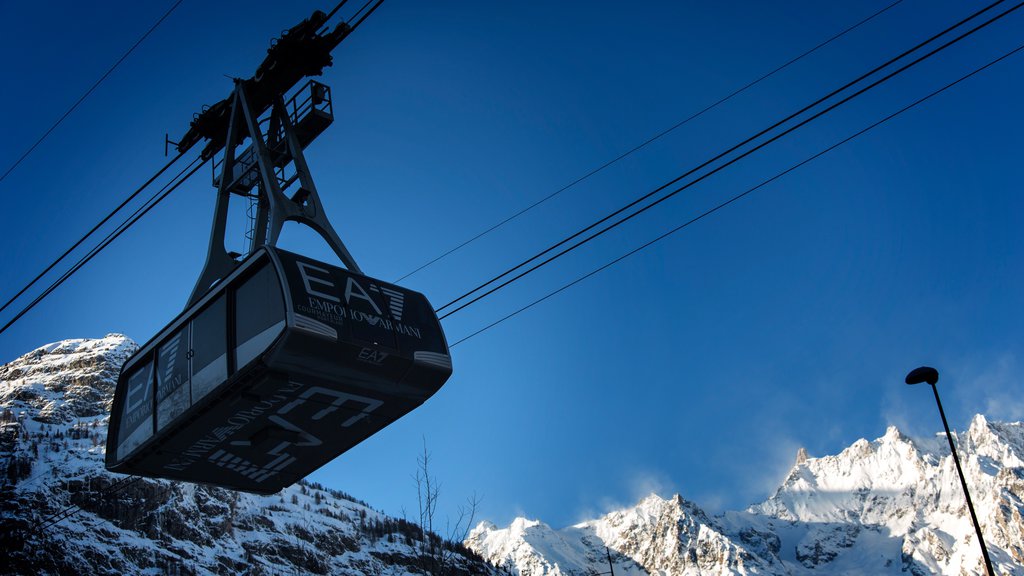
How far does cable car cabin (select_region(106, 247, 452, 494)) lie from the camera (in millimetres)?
13375

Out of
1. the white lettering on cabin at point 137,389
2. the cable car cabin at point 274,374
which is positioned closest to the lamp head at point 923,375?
the cable car cabin at point 274,374

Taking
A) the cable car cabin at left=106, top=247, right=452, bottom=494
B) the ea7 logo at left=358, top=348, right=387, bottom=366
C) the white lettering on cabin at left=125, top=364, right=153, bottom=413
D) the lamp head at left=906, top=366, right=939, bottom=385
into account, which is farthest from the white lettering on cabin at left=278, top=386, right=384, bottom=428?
the lamp head at left=906, top=366, right=939, bottom=385

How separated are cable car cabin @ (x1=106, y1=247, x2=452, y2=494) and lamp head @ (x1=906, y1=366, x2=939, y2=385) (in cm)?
1220

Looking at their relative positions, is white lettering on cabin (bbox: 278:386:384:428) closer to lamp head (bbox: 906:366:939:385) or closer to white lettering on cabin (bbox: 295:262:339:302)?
white lettering on cabin (bbox: 295:262:339:302)

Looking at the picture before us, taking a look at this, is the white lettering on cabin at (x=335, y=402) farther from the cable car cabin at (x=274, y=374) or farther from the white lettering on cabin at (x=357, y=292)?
the white lettering on cabin at (x=357, y=292)

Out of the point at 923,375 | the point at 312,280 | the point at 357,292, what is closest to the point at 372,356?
the point at 357,292

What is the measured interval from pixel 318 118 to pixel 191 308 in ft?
16.9

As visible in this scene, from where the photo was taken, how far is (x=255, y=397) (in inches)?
550

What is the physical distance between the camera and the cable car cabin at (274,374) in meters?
13.4

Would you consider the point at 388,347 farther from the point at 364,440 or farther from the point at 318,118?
the point at 318,118

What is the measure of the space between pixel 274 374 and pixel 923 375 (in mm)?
14937

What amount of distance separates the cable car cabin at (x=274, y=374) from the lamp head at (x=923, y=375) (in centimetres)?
1220

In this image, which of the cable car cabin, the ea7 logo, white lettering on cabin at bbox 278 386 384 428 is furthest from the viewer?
white lettering on cabin at bbox 278 386 384 428

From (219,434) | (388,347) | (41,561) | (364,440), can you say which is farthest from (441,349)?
(41,561)
